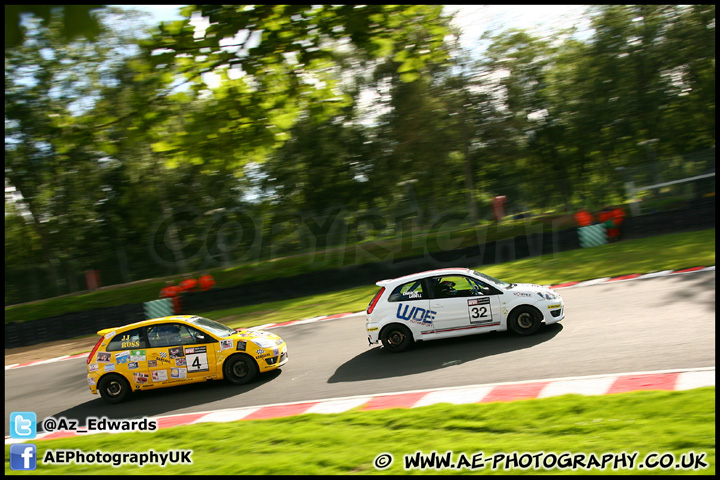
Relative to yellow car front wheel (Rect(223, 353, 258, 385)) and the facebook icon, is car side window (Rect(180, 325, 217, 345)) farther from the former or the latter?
the facebook icon

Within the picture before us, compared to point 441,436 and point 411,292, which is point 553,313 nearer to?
point 411,292

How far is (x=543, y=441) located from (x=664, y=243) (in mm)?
15475

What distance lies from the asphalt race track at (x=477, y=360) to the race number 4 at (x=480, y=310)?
1.45ft

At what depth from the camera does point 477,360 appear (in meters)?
9.65

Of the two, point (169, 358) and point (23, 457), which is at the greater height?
point (169, 358)

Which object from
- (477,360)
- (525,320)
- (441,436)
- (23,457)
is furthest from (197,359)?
(525,320)

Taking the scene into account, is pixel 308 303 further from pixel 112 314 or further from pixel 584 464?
pixel 584 464

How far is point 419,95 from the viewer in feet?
99.5

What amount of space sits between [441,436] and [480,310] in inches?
185

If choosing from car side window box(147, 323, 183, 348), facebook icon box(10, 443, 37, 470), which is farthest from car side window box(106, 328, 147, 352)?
facebook icon box(10, 443, 37, 470)

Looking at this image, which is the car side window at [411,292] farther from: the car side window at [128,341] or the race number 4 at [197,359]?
the car side window at [128,341]

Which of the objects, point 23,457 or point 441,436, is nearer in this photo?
point 441,436

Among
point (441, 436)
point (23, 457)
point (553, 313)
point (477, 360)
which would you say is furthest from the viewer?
point (553, 313)

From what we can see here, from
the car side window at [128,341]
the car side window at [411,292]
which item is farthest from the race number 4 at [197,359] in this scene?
the car side window at [411,292]
